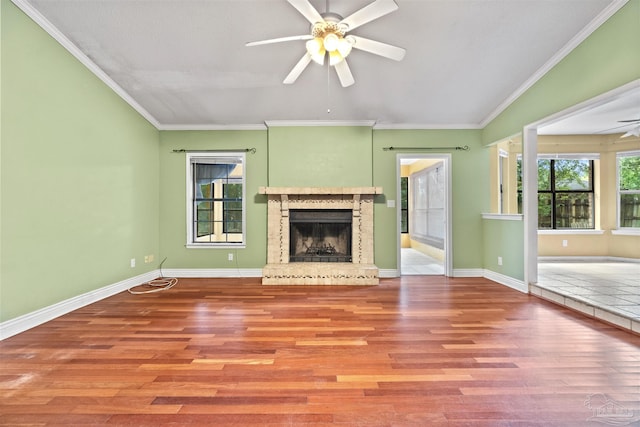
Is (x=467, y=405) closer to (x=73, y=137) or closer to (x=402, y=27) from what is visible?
(x=402, y=27)

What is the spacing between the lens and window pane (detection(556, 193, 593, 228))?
5.97 meters

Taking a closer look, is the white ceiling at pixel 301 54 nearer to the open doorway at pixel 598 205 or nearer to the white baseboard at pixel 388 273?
the open doorway at pixel 598 205

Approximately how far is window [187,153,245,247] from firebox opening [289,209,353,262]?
0.97 m

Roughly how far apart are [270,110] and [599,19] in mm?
3881

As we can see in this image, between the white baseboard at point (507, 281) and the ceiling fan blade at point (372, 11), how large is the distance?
3.81 metres

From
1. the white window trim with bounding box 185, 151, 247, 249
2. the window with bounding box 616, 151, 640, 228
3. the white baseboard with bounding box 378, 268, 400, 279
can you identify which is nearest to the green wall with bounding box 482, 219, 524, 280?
the white baseboard with bounding box 378, 268, 400, 279

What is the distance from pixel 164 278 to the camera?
4.75m

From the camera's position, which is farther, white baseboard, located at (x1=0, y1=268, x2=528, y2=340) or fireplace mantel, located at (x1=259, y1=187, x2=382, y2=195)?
fireplace mantel, located at (x1=259, y1=187, x2=382, y2=195)

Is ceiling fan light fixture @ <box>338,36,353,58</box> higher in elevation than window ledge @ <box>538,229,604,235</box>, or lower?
higher

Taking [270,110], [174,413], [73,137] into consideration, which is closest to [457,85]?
[270,110]

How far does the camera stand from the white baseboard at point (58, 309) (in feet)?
8.32

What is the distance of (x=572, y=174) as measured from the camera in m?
6.02

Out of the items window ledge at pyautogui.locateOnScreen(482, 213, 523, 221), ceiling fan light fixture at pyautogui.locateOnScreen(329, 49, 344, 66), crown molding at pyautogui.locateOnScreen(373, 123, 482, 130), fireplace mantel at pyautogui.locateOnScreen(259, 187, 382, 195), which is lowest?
window ledge at pyautogui.locateOnScreen(482, 213, 523, 221)

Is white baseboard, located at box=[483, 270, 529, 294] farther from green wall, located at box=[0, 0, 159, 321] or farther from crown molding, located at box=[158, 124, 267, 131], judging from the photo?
green wall, located at box=[0, 0, 159, 321]
